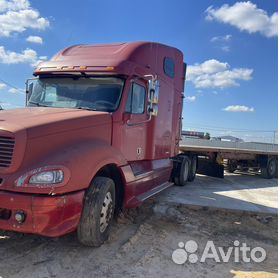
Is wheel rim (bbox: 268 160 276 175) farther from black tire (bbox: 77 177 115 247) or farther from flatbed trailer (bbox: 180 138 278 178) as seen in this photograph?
black tire (bbox: 77 177 115 247)

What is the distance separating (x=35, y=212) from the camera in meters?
4.09

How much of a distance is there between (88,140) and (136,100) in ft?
5.20

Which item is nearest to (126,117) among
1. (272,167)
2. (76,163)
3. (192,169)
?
(76,163)

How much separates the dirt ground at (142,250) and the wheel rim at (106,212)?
0.32m

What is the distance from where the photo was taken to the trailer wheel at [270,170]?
15.1 m

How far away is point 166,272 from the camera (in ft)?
14.7

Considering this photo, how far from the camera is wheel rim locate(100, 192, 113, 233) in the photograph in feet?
16.5

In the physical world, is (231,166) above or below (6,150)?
below

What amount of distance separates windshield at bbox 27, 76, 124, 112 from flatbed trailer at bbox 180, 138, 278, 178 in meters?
6.39

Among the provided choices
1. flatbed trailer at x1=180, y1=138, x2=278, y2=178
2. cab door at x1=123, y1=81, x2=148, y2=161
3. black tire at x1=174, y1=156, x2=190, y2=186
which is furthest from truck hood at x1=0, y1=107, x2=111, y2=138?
flatbed trailer at x1=180, y1=138, x2=278, y2=178

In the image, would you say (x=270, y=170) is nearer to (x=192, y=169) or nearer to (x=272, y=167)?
(x=272, y=167)

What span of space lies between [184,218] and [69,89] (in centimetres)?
328

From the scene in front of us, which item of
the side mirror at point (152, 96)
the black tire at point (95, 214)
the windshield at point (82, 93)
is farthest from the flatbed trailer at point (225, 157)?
the black tire at point (95, 214)

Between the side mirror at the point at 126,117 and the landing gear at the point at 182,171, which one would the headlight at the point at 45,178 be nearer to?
the side mirror at the point at 126,117
